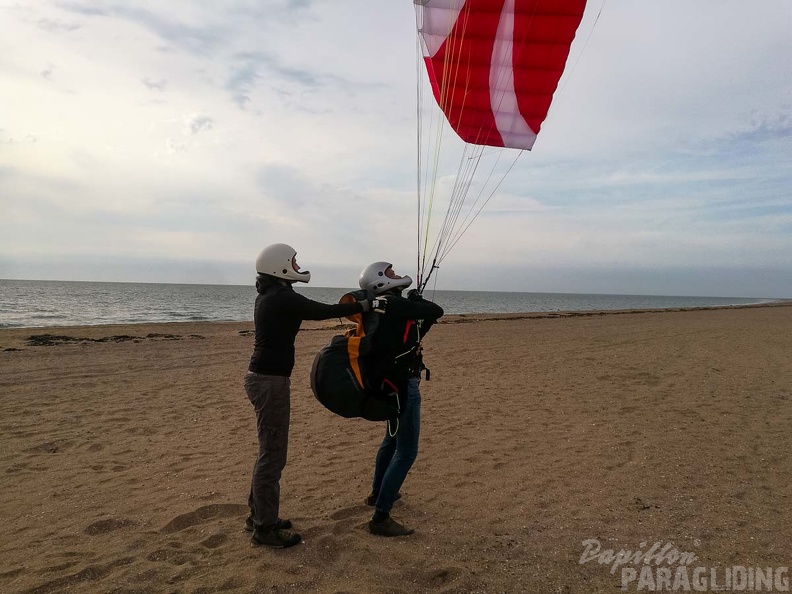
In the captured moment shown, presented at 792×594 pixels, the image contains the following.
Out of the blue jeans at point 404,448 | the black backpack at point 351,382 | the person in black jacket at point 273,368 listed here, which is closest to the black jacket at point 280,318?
the person in black jacket at point 273,368

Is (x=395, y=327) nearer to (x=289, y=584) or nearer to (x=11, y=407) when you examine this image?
(x=289, y=584)

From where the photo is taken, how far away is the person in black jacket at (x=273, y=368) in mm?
3539

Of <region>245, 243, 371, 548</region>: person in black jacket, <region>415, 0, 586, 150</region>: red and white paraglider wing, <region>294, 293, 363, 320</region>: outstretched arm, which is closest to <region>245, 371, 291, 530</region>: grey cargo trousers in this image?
<region>245, 243, 371, 548</region>: person in black jacket

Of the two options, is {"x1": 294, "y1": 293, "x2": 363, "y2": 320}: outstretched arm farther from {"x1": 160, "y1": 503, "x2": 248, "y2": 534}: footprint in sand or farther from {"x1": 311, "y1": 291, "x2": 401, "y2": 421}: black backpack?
{"x1": 160, "y1": 503, "x2": 248, "y2": 534}: footprint in sand

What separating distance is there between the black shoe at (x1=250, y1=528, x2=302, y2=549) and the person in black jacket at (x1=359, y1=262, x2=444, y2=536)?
62 cm

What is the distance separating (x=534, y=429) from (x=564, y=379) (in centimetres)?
379

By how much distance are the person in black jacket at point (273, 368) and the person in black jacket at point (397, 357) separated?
0.75 ft

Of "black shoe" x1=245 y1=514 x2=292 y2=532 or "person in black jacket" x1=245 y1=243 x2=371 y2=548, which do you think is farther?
"black shoe" x1=245 y1=514 x2=292 y2=532

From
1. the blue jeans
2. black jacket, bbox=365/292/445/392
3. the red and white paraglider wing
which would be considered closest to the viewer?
black jacket, bbox=365/292/445/392

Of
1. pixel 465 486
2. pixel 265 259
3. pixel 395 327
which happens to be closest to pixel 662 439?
pixel 465 486

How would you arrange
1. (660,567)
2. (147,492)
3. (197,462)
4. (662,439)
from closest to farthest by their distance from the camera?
1. (660,567)
2. (147,492)
3. (197,462)
4. (662,439)

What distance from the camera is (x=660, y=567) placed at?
3.48 meters

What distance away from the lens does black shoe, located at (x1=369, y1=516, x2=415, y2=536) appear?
12.7ft

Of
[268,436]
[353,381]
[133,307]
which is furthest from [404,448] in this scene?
[133,307]
